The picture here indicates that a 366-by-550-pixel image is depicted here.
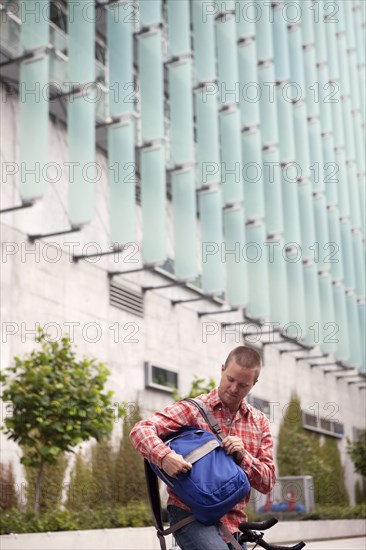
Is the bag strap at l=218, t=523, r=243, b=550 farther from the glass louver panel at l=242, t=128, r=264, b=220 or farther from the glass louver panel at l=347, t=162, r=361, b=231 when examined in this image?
the glass louver panel at l=347, t=162, r=361, b=231

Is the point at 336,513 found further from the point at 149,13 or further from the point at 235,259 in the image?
the point at 149,13

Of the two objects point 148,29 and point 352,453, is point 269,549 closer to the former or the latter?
point 148,29

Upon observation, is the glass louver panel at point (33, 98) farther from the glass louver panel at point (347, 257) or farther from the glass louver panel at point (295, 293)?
the glass louver panel at point (347, 257)

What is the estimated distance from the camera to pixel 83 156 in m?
20.8

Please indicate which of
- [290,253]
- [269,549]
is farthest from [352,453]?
[269,549]

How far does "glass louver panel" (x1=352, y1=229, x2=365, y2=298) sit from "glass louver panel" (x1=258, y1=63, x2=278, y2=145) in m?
11.1

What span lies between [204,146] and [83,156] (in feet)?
23.2

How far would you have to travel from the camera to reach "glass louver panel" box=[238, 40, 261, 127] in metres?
31.1

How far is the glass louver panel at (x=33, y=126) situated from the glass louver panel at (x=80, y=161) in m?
1.37

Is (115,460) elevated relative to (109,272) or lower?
lower

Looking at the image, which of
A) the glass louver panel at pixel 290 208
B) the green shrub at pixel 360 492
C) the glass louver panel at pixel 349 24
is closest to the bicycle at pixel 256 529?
the glass louver panel at pixel 290 208

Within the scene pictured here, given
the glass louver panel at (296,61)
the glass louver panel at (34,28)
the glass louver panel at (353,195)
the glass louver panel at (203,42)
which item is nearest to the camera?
the glass louver panel at (34,28)

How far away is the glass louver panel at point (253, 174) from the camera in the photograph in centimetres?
A: 2997

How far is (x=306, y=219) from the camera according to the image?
117 ft
